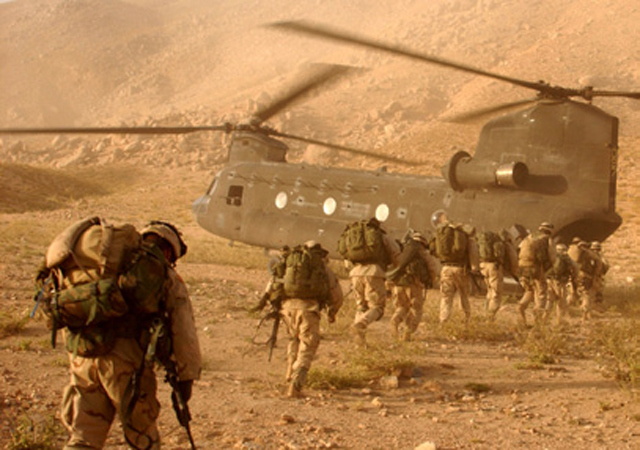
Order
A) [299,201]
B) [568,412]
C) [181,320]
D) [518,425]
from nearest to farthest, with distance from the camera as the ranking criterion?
[181,320], [518,425], [568,412], [299,201]

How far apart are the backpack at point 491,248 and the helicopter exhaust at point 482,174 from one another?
2.56 m

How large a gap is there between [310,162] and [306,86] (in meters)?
27.5

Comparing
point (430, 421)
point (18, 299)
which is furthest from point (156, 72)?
point (430, 421)

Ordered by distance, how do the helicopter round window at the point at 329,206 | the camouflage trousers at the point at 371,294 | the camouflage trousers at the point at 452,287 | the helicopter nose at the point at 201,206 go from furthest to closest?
the helicopter nose at the point at 201,206 → the helicopter round window at the point at 329,206 → the camouflage trousers at the point at 452,287 → the camouflage trousers at the point at 371,294

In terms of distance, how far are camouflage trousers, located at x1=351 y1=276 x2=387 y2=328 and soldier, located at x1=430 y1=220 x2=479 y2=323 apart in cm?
169

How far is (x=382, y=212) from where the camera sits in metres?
15.0

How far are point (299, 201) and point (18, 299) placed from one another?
715cm

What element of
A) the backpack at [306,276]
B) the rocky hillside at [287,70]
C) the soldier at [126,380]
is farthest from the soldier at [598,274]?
the rocky hillside at [287,70]

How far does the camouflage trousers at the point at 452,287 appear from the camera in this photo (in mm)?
10219

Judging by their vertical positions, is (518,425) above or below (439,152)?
below

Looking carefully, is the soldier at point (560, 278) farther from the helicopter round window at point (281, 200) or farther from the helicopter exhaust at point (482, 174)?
the helicopter round window at point (281, 200)

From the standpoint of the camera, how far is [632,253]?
68.8ft

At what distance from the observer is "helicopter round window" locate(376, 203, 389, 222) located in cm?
1498

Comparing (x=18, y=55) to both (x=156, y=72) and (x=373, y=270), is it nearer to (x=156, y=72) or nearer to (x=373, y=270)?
(x=156, y=72)
